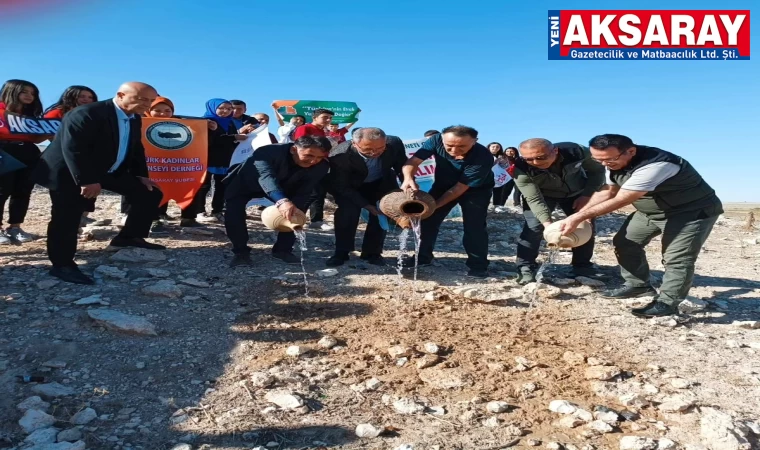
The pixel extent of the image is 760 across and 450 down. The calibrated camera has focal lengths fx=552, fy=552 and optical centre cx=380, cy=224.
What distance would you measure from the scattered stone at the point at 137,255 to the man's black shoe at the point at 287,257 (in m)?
1.02

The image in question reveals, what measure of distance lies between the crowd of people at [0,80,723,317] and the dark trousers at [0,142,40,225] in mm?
12

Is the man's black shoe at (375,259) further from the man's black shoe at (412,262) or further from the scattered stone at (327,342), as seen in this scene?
the scattered stone at (327,342)

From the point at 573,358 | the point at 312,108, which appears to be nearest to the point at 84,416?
the point at 573,358

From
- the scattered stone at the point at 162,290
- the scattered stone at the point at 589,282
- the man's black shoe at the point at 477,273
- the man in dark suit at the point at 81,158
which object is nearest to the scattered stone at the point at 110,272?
the man in dark suit at the point at 81,158

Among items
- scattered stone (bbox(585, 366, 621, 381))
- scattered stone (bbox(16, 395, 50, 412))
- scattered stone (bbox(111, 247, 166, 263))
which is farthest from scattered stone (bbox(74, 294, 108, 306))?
scattered stone (bbox(585, 366, 621, 381))

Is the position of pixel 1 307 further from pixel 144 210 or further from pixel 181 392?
pixel 181 392

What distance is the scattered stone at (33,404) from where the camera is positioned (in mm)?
2648

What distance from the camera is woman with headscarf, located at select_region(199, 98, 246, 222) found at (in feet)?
20.6

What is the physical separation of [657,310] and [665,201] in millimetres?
818

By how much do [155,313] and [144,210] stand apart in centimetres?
145

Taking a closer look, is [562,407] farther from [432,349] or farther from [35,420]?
[35,420]

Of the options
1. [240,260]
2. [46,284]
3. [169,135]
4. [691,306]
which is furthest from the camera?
[169,135]

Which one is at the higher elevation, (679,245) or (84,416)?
(679,245)

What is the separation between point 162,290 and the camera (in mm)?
4168
